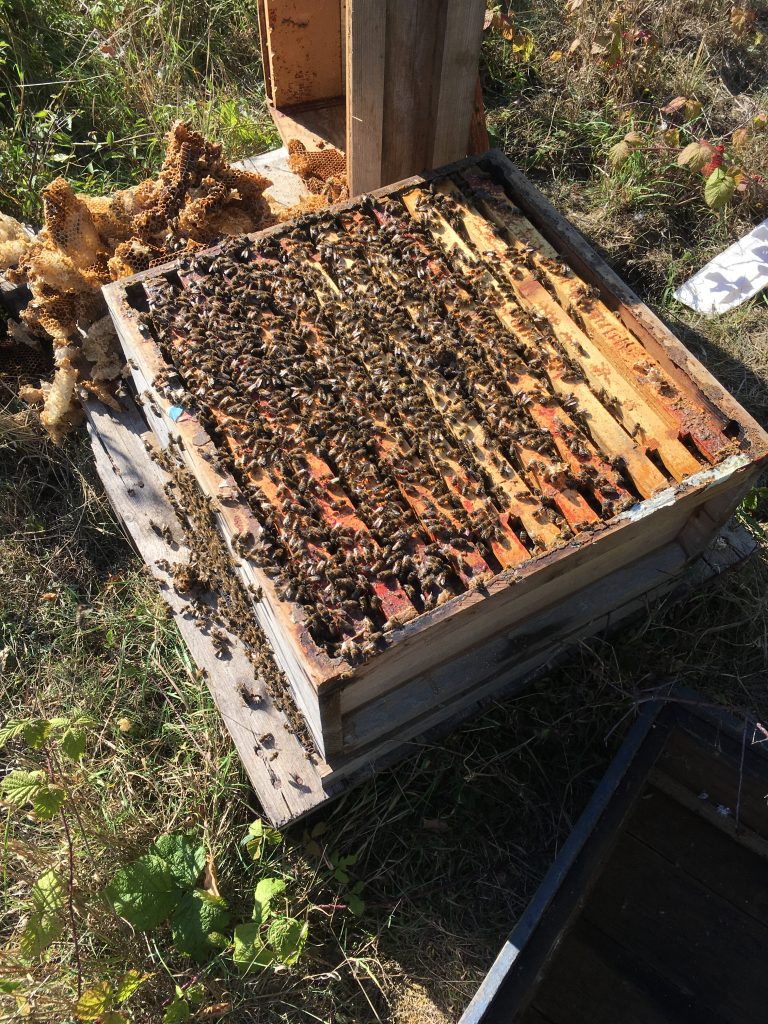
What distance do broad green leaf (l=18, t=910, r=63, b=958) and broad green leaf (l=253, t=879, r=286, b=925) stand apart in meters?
0.78

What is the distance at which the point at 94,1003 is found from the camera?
3008 mm

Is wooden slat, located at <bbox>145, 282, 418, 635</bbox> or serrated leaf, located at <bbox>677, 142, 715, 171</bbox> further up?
serrated leaf, located at <bbox>677, 142, 715, 171</bbox>

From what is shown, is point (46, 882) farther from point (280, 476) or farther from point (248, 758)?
point (280, 476)

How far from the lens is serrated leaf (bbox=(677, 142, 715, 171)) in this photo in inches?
213

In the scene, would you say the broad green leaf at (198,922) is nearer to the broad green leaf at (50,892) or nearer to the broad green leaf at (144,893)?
the broad green leaf at (144,893)

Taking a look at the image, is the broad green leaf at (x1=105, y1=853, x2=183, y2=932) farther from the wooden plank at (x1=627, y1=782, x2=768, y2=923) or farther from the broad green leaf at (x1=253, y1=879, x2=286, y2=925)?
the wooden plank at (x1=627, y1=782, x2=768, y2=923)

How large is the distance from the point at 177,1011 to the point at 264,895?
0.51 m

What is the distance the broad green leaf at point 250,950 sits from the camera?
316 cm

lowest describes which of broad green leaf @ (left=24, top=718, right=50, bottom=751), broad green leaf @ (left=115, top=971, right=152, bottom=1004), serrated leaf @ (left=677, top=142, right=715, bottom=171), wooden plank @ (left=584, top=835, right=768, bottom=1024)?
wooden plank @ (left=584, top=835, right=768, bottom=1024)

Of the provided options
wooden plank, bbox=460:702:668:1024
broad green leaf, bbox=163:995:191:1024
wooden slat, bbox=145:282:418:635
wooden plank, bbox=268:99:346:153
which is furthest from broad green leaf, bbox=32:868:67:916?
wooden plank, bbox=268:99:346:153

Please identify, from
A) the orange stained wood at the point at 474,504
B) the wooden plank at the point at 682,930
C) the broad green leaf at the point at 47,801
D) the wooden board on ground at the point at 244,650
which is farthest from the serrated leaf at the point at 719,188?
the broad green leaf at the point at 47,801

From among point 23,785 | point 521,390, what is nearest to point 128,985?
point 23,785

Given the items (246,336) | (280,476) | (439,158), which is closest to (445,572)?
(280,476)

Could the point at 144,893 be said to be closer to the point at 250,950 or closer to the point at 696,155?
the point at 250,950
